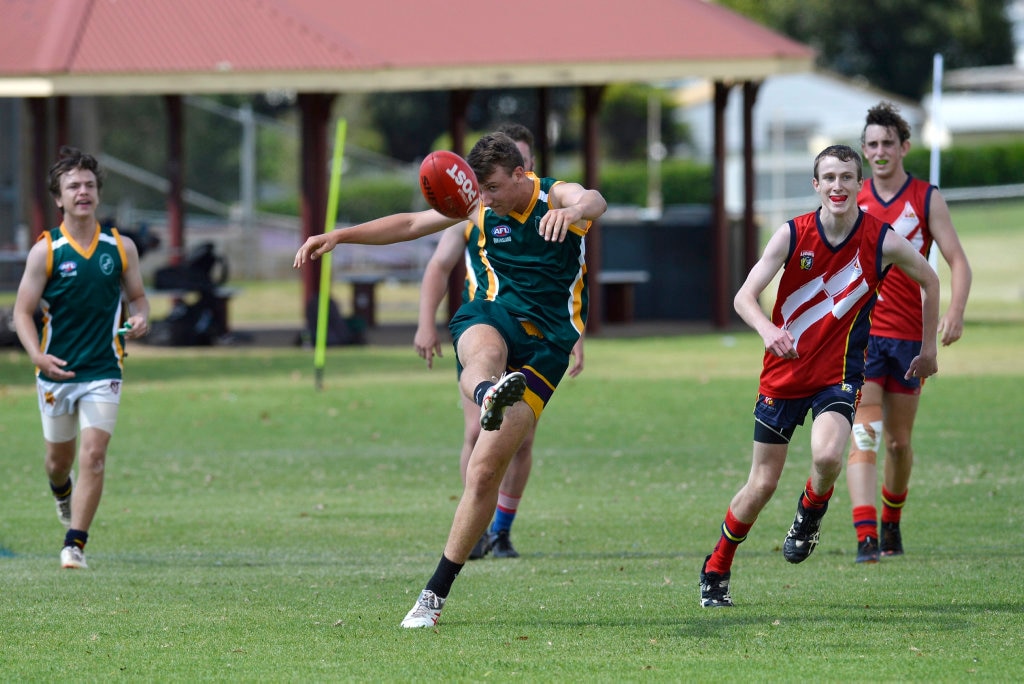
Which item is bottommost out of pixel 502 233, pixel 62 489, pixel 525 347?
pixel 62 489

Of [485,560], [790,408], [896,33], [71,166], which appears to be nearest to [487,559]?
[485,560]

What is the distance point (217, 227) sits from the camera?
135 feet

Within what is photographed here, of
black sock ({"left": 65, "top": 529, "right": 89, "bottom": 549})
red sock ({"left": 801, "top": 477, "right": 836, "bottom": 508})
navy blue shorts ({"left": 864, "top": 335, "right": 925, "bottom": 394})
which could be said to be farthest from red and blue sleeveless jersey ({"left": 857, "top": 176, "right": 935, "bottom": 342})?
black sock ({"left": 65, "top": 529, "right": 89, "bottom": 549})

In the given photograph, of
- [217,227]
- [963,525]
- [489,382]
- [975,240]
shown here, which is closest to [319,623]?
[489,382]

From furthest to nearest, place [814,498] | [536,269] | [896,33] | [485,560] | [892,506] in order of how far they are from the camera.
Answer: [896,33], [485,560], [892,506], [814,498], [536,269]

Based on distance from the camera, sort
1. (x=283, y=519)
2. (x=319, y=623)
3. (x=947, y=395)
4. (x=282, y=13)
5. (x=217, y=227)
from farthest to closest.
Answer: (x=217, y=227) < (x=282, y=13) < (x=947, y=395) < (x=283, y=519) < (x=319, y=623)

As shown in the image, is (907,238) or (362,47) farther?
(362,47)

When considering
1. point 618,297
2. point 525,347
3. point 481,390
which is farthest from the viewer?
point 618,297

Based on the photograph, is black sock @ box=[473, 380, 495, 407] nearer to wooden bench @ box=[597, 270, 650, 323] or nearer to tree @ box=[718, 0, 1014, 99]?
wooden bench @ box=[597, 270, 650, 323]

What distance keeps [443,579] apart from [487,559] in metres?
2.25

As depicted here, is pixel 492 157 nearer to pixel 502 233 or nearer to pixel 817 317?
pixel 502 233

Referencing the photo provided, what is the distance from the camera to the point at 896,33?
6969cm

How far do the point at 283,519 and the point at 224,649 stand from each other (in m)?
4.31

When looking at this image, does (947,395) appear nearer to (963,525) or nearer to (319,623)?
(963,525)
